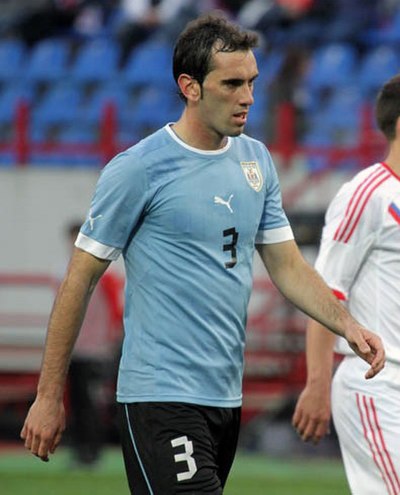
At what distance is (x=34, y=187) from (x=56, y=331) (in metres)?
11.8

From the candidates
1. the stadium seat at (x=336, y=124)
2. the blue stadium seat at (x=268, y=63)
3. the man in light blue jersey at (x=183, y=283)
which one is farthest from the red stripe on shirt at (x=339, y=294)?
the blue stadium seat at (x=268, y=63)

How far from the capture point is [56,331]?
18.0 feet

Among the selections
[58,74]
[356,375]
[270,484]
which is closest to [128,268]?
[356,375]

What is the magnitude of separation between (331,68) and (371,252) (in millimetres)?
11644

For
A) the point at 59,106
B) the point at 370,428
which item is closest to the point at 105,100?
the point at 59,106

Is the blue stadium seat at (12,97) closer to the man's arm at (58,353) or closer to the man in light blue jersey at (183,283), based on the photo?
the man in light blue jersey at (183,283)

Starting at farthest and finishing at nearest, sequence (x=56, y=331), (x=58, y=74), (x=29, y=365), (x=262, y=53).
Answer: (x=58, y=74), (x=262, y=53), (x=29, y=365), (x=56, y=331)

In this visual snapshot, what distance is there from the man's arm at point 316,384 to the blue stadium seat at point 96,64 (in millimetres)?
12688

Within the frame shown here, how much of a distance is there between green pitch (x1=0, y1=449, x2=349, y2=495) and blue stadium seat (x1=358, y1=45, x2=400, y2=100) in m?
4.87

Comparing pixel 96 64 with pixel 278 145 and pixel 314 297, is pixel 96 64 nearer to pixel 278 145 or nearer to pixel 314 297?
pixel 278 145

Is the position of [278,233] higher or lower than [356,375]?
higher

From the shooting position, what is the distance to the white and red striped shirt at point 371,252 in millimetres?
6273

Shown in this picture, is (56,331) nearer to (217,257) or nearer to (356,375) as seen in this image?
(217,257)

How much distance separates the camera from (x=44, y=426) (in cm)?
541
